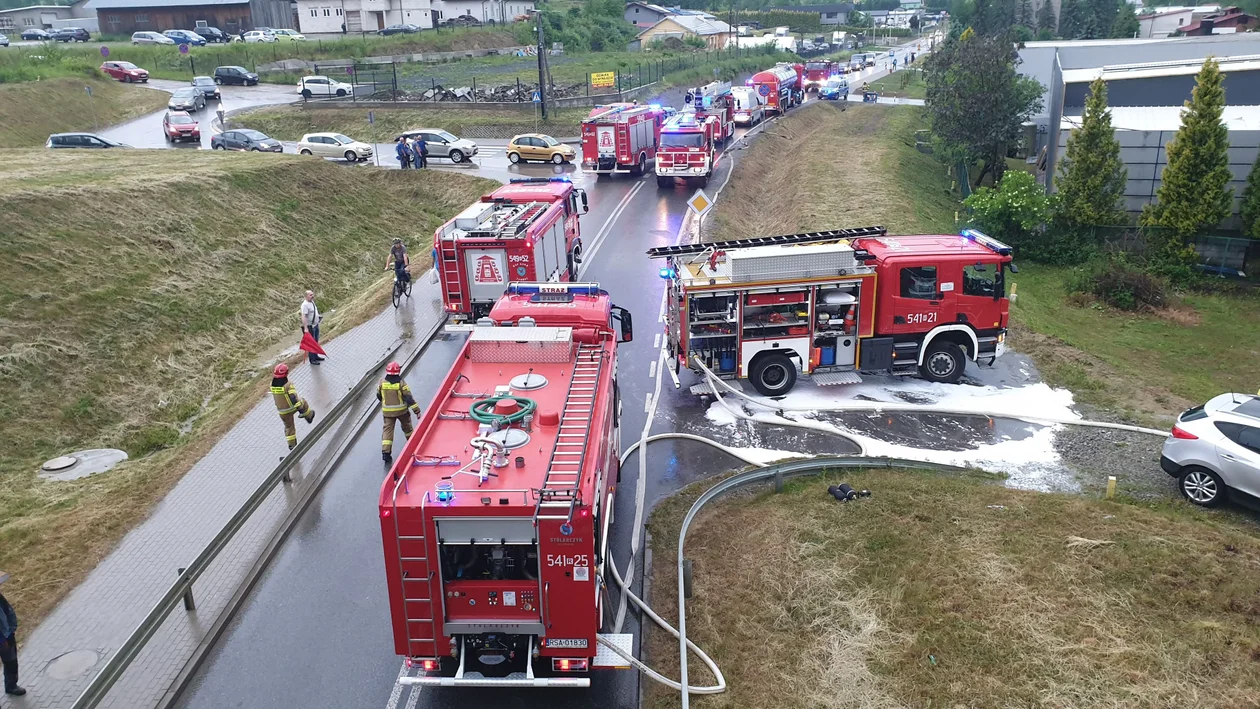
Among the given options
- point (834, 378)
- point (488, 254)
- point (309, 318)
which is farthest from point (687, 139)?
point (309, 318)

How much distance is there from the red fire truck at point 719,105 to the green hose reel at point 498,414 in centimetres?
3709

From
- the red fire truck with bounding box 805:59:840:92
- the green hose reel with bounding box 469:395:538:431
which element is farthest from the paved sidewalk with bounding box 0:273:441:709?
the red fire truck with bounding box 805:59:840:92

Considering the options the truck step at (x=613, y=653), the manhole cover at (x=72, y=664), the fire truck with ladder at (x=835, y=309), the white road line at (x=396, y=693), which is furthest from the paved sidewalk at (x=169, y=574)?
the fire truck with ladder at (x=835, y=309)

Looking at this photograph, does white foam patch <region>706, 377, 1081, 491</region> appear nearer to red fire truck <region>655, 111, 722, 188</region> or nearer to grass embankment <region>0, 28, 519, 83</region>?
red fire truck <region>655, 111, 722, 188</region>

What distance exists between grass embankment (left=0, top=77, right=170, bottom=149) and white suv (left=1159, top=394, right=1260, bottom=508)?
165 ft

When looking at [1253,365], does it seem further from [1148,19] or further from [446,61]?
[1148,19]

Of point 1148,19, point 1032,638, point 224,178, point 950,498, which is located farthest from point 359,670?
point 1148,19

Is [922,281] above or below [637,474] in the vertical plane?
above

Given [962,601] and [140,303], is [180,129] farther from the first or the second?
[962,601]

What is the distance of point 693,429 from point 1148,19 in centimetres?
10511

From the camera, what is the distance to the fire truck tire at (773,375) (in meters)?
17.6

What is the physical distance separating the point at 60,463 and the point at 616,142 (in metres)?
28.0

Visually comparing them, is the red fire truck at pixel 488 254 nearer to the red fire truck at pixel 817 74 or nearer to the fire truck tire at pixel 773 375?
the fire truck tire at pixel 773 375

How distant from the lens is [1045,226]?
28.9 metres
